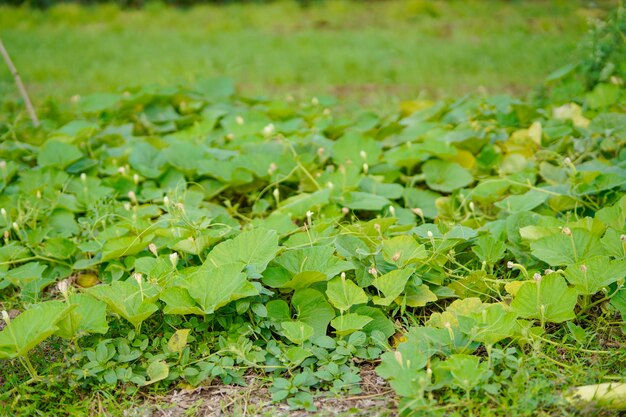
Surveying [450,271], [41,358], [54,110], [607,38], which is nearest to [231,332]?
[41,358]

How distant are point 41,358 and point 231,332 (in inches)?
19.8

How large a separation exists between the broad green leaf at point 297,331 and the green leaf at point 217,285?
12 centimetres

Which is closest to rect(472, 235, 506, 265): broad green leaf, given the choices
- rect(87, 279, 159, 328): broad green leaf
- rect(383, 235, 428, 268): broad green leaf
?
rect(383, 235, 428, 268): broad green leaf

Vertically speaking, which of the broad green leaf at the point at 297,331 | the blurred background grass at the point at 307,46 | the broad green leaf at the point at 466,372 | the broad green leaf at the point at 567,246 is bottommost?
the broad green leaf at the point at 466,372

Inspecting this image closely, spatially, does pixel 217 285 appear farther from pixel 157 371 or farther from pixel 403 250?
pixel 403 250

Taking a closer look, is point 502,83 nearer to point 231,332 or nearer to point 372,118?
point 372,118

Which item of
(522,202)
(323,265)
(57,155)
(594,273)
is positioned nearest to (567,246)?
(594,273)

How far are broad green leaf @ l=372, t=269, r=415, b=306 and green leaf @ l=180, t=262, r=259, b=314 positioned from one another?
346 mm

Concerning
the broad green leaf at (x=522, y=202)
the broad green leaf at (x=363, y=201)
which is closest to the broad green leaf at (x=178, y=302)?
the broad green leaf at (x=363, y=201)

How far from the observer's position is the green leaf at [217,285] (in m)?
1.74

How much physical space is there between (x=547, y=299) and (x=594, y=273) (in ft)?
0.51

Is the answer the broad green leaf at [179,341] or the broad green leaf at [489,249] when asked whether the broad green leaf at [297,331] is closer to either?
the broad green leaf at [179,341]

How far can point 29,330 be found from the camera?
5.32 ft

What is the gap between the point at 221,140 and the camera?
2.99m
